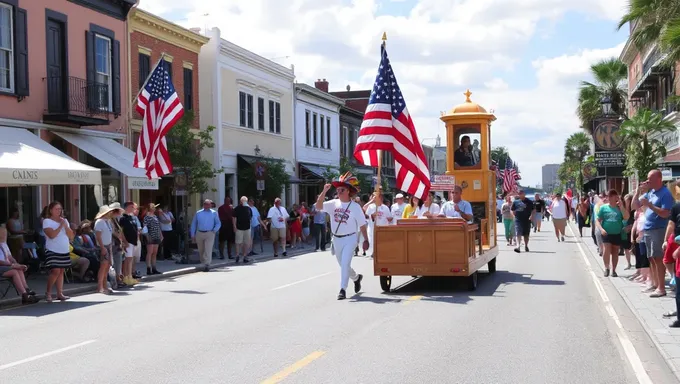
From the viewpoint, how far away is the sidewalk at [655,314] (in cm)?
915

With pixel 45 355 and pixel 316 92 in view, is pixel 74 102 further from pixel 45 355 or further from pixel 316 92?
pixel 316 92

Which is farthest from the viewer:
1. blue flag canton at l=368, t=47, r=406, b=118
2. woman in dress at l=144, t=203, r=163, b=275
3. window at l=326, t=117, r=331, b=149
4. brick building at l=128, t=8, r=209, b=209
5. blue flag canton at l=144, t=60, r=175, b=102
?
window at l=326, t=117, r=331, b=149

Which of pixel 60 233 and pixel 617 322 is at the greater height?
pixel 60 233

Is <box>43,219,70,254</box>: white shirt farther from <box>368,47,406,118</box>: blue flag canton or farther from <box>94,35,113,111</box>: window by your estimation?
<box>94,35,113,111</box>: window

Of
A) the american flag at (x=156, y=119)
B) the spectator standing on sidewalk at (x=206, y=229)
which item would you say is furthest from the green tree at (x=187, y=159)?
the american flag at (x=156, y=119)

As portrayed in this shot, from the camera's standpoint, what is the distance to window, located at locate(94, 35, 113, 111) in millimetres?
25500

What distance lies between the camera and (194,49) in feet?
111

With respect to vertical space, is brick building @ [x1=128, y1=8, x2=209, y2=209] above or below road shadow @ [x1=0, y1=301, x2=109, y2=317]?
above

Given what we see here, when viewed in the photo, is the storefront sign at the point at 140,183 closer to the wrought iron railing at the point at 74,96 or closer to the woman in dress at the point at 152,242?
the wrought iron railing at the point at 74,96

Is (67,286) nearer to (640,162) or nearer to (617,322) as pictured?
(617,322)

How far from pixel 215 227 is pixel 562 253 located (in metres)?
10.4

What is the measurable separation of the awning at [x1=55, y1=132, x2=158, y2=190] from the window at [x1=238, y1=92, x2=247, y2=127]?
12.3 meters

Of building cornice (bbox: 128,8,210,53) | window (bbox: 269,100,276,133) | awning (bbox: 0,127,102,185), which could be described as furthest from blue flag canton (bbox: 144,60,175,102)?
window (bbox: 269,100,276,133)

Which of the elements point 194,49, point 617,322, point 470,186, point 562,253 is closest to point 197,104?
point 194,49
